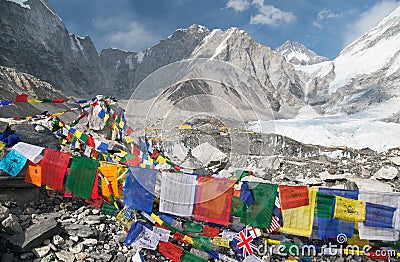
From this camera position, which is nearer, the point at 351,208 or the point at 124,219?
the point at 351,208

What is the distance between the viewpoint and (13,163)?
15.1 ft

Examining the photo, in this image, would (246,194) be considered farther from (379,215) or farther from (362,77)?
(362,77)

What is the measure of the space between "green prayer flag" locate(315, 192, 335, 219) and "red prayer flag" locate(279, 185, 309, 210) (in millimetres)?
166

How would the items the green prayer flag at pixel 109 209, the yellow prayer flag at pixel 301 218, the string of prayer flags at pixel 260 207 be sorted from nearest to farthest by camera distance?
1. the yellow prayer flag at pixel 301 218
2. the string of prayer flags at pixel 260 207
3. the green prayer flag at pixel 109 209

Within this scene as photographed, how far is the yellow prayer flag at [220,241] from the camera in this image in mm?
4480

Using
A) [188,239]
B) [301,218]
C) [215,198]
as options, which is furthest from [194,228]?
[301,218]

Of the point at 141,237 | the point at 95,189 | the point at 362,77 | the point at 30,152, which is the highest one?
the point at 362,77

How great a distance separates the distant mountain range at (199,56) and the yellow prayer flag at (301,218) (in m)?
72.2

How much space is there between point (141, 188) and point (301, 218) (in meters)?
2.35

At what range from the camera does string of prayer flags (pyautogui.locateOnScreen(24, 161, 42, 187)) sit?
466 centimetres

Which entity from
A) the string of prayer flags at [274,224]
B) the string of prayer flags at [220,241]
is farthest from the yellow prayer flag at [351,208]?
the string of prayer flags at [220,241]

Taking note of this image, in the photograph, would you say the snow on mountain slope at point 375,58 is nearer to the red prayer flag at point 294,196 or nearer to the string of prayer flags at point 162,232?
the red prayer flag at point 294,196

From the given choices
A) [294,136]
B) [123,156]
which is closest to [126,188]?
[123,156]

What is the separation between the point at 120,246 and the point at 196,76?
280 centimetres
